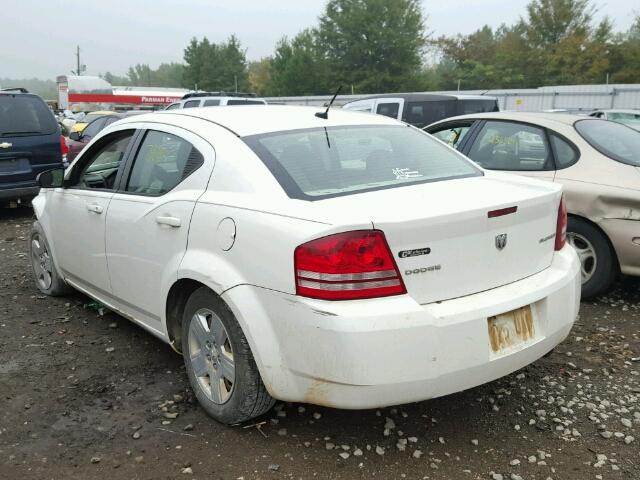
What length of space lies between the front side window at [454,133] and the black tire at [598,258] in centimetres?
160

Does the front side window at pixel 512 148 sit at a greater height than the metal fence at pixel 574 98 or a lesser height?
lesser

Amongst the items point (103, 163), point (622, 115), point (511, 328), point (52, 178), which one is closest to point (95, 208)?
point (103, 163)

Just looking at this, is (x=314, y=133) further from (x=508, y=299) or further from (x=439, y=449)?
(x=439, y=449)

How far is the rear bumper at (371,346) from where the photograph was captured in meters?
2.41

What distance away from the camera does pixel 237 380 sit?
2.86 m

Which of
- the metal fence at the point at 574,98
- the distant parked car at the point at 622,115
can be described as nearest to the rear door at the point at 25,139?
the distant parked car at the point at 622,115

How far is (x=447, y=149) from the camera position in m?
3.71

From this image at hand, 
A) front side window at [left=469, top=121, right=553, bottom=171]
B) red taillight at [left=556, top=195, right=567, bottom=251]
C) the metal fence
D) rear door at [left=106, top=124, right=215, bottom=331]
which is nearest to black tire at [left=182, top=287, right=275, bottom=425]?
rear door at [left=106, top=124, right=215, bottom=331]

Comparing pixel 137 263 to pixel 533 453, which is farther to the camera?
pixel 137 263

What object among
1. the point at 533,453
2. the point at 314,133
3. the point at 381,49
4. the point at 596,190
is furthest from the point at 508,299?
the point at 381,49

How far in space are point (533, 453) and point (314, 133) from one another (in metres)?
1.97

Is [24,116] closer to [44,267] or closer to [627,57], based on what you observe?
[44,267]

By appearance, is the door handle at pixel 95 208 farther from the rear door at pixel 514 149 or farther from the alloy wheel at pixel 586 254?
the alloy wheel at pixel 586 254

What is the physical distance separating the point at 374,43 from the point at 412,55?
3.99m
